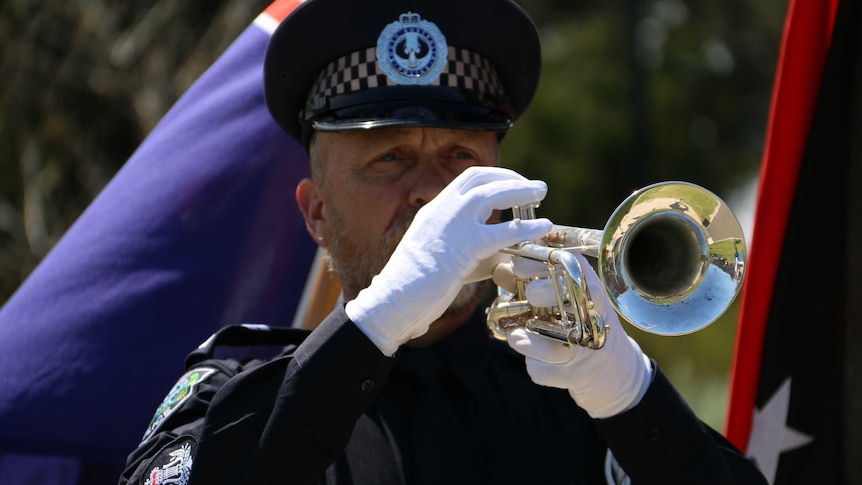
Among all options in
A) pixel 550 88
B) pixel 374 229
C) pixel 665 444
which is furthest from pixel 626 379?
pixel 550 88

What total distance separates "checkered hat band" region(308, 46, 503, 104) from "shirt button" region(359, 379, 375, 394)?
0.90m

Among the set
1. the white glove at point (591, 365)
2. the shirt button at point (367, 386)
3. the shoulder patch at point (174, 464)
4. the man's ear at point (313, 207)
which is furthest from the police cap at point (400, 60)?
the shoulder patch at point (174, 464)

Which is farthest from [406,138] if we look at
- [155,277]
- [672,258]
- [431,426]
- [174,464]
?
[155,277]

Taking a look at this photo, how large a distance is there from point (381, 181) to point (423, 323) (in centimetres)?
64

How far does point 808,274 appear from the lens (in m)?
3.29

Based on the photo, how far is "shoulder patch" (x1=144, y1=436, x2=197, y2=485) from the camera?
2.61 m

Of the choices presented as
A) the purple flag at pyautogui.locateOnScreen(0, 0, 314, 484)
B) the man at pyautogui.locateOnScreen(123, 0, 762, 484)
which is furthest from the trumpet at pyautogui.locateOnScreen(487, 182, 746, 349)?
the purple flag at pyautogui.locateOnScreen(0, 0, 314, 484)

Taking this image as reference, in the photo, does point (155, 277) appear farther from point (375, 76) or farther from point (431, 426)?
point (431, 426)

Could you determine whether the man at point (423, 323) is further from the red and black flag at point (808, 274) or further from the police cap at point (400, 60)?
the red and black flag at point (808, 274)

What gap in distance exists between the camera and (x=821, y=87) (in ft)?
10.8

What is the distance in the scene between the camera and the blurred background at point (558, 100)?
9.23m

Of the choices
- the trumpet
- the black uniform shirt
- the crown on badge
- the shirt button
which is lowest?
the black uniform shirt

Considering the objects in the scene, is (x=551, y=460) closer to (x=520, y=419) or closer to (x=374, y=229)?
(x=520, y=419)

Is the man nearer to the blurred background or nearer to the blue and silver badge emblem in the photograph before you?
the blue and silver badge emblem
